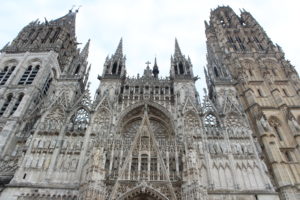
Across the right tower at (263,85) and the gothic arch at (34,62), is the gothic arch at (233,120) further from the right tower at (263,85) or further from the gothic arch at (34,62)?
the gothic arch at (34,62)

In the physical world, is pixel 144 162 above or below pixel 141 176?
above

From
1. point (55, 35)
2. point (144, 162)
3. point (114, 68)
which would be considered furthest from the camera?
point (55, 35)

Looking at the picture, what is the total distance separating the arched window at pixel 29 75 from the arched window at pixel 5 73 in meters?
1.74

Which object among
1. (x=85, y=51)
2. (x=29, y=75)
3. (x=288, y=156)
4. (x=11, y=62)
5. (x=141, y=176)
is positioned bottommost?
(x=141, y=176)

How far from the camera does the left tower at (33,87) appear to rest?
2003 cm

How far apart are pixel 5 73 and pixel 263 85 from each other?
28.0 metres

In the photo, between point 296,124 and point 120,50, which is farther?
point 120,50

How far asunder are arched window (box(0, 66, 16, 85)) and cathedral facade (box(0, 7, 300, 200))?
0.34 ft

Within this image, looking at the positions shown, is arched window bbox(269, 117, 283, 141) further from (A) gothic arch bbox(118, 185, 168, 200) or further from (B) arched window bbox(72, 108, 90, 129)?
(B) arched window bbox(72, 108, 90, 129)

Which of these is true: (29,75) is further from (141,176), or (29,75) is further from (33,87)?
(141,176)

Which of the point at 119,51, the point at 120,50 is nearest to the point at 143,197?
the point at 119,51

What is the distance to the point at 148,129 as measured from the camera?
20844 mm

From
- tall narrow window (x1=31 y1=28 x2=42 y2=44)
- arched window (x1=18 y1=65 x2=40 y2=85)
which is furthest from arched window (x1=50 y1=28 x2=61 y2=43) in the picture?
arched window (x1=18 y1=65 x2=40 y2=85)

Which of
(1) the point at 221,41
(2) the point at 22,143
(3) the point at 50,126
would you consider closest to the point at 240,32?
(1) the point at 221,41
